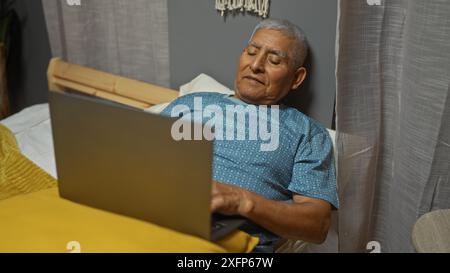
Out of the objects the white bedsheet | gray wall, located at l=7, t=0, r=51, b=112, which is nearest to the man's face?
the white bedsheet

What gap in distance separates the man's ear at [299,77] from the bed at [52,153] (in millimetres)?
191

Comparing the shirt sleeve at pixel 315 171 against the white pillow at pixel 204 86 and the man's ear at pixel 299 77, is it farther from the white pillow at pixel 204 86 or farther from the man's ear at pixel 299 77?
the white pillow at pixel 204 86

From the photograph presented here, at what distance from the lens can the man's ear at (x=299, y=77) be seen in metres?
1.35

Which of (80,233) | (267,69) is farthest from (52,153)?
(267,69)

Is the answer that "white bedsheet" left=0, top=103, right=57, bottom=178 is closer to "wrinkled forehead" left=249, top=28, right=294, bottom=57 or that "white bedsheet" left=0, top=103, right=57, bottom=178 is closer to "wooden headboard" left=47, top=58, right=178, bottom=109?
"wooden headboard" left=47, top=58, right=178, bottom=109

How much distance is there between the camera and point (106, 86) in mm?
1855

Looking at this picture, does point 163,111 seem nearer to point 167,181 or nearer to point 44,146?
point 44,146

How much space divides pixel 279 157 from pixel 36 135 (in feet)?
3.25

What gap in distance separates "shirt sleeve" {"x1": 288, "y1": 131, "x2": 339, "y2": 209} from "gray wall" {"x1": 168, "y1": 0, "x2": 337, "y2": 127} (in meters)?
0.18

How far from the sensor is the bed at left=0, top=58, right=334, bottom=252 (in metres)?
0.90

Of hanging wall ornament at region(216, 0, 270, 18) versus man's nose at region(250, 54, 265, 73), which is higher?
hanging wall ornament at region(216, 0, 270, 18)

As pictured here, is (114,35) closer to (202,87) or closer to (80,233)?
(202,87)

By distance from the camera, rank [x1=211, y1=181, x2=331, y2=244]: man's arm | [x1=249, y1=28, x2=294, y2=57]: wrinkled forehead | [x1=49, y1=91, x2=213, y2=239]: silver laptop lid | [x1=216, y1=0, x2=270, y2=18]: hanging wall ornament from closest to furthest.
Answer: [x1=49, y1=91, x2=213, y2=239]: silver laptop lid < [x1=211, y1=181, x2=331, y2=244]: man's arm < [x1=249, y1=28, x2=294, y2=57]: wrinkled forehead < [x1=216, y1=0, x2=270, y2=18]: hanging wall ornament
